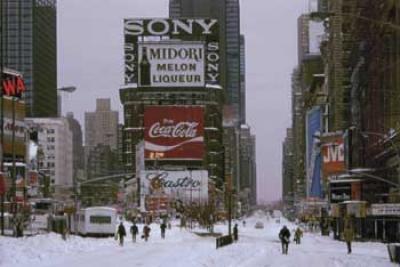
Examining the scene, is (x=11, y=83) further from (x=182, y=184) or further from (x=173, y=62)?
(x=173, y=62)

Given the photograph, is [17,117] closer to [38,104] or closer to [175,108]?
[38,104]

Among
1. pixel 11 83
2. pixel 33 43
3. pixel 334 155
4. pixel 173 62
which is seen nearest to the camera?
pixel 11 83

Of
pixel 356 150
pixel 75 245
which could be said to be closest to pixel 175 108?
pixel 356 150

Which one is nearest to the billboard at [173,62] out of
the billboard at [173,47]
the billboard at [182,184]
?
the billboard at [173,47]

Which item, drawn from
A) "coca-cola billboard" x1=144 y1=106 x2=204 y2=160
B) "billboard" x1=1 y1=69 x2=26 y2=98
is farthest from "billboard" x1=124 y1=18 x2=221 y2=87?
"billboard" x1=1 y1=69 x2=26 y2=98

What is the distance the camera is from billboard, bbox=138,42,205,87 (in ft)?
607

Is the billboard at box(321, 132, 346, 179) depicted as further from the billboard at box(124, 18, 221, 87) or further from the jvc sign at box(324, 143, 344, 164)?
the billboard at box(124, 18, 221, 87)

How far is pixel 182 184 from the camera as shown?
181625 mm

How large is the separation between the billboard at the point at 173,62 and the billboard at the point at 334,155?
217 ft

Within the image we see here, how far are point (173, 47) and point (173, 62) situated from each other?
3.61 m

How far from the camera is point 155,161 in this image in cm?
18450

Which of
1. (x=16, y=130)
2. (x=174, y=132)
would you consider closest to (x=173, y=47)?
(x=174, y=132)

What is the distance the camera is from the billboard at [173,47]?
185 metres

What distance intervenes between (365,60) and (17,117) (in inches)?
1524
